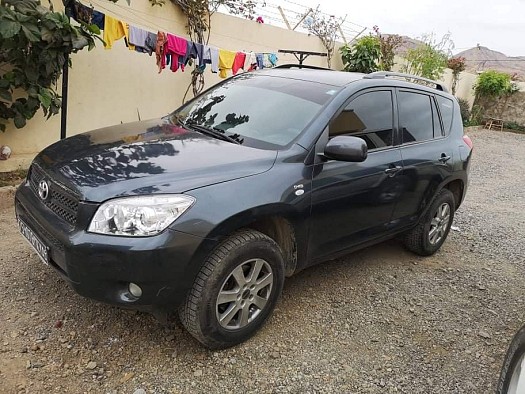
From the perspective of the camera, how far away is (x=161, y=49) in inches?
242

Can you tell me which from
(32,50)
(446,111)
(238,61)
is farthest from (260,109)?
(238,61)

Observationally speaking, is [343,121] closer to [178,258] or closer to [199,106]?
[199,106]

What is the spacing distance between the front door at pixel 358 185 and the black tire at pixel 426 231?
0.66 m

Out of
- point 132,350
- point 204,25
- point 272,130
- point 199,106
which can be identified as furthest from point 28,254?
point 204,25

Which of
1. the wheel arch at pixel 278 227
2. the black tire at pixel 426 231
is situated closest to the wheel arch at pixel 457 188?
the black tire at pixel 426 231

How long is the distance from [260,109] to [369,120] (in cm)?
86

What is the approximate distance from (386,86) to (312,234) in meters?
1.49

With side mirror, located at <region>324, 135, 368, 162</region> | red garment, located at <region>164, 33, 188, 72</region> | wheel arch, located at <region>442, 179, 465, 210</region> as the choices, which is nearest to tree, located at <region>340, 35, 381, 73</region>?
red garment, located at <region>164, 33, 188, 72</region>

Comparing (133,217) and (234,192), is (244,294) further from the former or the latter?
(133,217)

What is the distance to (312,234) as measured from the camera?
2.97 m

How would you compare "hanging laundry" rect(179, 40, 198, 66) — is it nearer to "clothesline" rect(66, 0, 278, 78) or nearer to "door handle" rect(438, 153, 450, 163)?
"clothesline" rect(66, 0, 278, 78)

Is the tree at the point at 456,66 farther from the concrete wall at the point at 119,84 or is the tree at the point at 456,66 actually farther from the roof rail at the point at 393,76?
the roof rail at the point at 393,76

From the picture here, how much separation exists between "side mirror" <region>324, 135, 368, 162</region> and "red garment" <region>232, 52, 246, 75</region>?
17.0 ft

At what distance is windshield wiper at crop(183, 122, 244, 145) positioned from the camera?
119 inches
